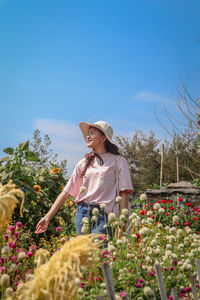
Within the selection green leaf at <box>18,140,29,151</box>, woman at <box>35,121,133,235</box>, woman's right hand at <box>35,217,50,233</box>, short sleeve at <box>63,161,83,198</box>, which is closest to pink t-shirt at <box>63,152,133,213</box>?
woman at <box>35,121,133,235</box>

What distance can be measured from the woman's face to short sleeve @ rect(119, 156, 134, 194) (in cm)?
28

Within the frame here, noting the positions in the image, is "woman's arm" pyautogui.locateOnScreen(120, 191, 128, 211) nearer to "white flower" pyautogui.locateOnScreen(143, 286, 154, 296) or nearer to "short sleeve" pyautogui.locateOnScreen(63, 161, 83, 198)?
"short sleeve" pyautogui.locateOnScreen(63, 161, 83, 198)

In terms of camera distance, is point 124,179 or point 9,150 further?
point 9,150

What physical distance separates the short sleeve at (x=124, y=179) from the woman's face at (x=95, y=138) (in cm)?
28

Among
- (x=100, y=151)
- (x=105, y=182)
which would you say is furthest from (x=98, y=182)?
(x=100, y=151)

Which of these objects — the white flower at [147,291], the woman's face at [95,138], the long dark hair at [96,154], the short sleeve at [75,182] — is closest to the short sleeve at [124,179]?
the long dark hair at [96,154]

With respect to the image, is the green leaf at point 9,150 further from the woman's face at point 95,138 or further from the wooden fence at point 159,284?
the wooden fence at point 159,284

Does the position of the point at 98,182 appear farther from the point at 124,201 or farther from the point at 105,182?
A: the point at 124,201

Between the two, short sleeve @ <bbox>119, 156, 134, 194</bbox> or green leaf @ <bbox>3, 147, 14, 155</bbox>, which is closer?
short sleeve @ <bbox>119, 156, 134, 194</bbox>

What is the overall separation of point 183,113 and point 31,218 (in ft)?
15.6

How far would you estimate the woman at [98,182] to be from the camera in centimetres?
296

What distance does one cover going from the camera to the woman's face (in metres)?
3.18

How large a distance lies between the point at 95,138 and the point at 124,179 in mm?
499

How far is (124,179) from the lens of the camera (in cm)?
301
